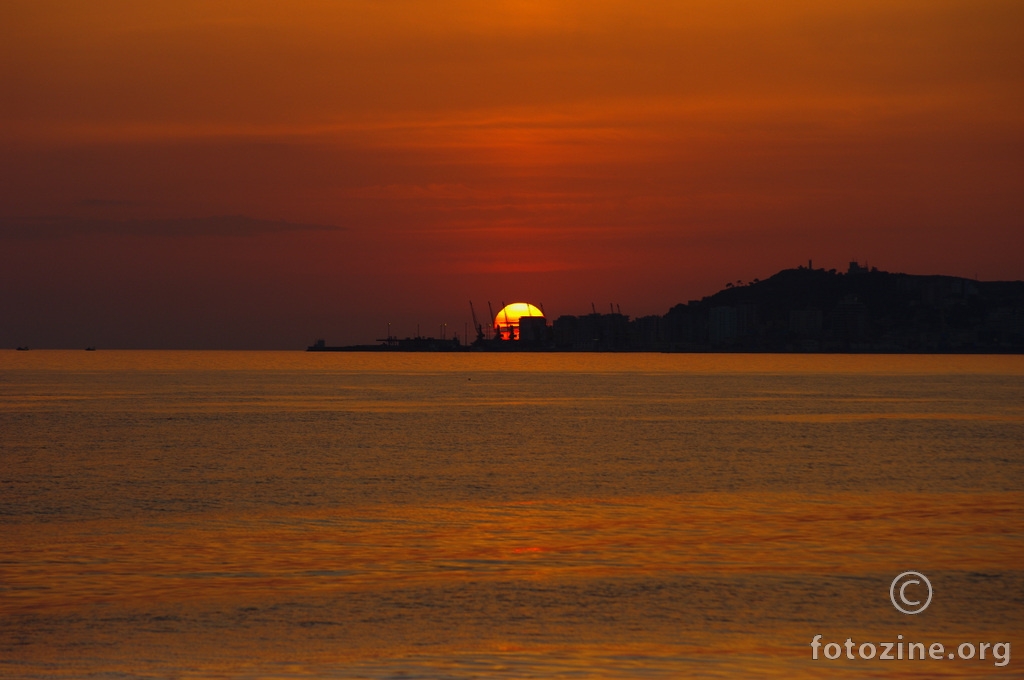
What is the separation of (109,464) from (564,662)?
41391 mm

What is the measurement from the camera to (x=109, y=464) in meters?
56.0

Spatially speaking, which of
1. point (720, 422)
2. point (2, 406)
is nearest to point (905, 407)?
point (720, 422)

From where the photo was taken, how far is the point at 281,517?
3750 cm

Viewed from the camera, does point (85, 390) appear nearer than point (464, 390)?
Yes

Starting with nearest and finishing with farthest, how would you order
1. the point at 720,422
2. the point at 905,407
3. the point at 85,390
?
the point at 720,422
the point at 905,407
the point at 85,390

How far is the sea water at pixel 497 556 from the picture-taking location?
20172 millimetres

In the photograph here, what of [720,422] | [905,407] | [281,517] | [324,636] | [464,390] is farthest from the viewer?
[464,390]

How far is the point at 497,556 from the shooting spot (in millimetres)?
29594

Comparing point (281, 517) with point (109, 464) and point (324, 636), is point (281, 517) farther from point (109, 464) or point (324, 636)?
point (109, 464)

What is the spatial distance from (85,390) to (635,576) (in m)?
143

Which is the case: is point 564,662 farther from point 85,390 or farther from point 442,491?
point 85,390

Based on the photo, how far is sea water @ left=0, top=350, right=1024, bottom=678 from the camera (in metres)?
20.2

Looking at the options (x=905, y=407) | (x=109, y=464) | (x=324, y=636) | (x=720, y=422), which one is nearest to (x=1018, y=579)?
(x=324, y=636)

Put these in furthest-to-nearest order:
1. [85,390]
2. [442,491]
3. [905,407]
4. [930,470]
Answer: [85,390] → [905,407] → [930,470] → [442,491]
